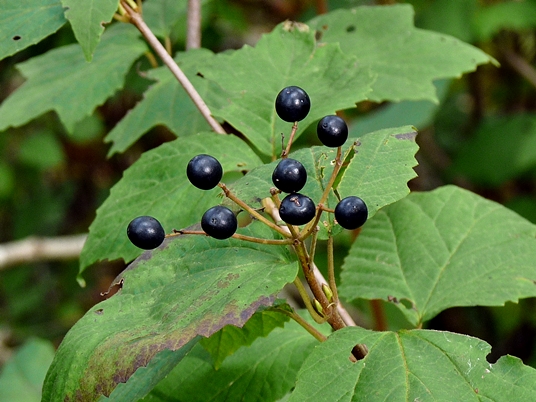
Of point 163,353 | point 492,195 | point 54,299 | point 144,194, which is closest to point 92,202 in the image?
point 54,299

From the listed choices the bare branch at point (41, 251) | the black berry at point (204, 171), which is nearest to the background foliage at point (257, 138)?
the black berry at point (204, 171)

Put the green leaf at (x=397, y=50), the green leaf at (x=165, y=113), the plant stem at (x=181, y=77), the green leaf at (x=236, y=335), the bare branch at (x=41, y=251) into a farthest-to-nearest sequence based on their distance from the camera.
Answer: the bare branch at (x=41, y=251)
the green leaf at (x=397, y=50)
the green leaf at (x=165, y=113)
the plant stem at (x=181, y=77)
the green leaf at (x=236, y=335)

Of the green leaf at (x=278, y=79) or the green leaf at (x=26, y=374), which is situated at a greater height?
the green leaf at (x=278, y=79)

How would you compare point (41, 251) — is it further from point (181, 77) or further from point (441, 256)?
point (441, 256)

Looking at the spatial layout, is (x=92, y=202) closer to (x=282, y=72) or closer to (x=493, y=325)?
(x=493, y=325)

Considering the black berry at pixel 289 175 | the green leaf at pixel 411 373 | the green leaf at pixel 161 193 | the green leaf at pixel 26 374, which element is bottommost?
the green leaf at pixel 26 374

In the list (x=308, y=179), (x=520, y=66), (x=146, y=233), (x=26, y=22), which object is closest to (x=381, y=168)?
(x=308, y=179)

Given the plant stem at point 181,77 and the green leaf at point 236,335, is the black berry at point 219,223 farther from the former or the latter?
the plant stem at point 181,77
